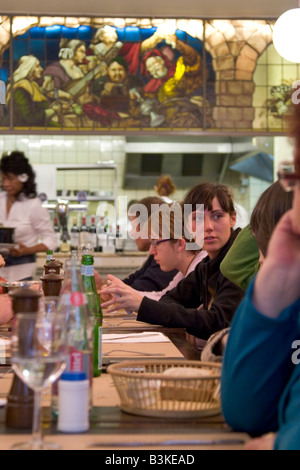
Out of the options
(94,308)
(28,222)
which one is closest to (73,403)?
(94,308)

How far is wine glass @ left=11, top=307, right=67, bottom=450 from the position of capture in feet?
3.60

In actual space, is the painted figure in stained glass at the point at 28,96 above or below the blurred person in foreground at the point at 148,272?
above

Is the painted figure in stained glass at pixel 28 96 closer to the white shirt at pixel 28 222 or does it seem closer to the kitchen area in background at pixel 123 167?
the white shirt at pixel 28 222

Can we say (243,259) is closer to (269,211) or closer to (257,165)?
(269,211)

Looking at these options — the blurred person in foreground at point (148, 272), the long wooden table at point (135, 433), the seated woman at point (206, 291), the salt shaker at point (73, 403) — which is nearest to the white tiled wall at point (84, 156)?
the blurred person in foreground at point (148, 272)

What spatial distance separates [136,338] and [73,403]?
4.09 ft

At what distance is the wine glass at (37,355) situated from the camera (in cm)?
Answer: 110

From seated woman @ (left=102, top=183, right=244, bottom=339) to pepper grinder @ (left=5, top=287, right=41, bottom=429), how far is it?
1.22 m

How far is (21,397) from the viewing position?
1.27 meters

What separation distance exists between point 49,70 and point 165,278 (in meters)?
2.63

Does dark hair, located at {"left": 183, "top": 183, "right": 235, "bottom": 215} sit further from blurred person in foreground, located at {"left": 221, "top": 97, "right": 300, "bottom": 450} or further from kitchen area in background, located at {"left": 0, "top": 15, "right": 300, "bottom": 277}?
kitchen area in background, located at {"left": 0, "top": 15, "right": 300, "bottom": 277}

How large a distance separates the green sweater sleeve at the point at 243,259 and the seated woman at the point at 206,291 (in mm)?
237

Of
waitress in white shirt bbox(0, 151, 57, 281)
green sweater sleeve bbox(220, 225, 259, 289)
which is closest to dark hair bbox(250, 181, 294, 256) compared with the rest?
green sweater sleeve bbox(220, 225, 259, 289)

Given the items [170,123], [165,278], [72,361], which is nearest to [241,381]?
[72,361]
